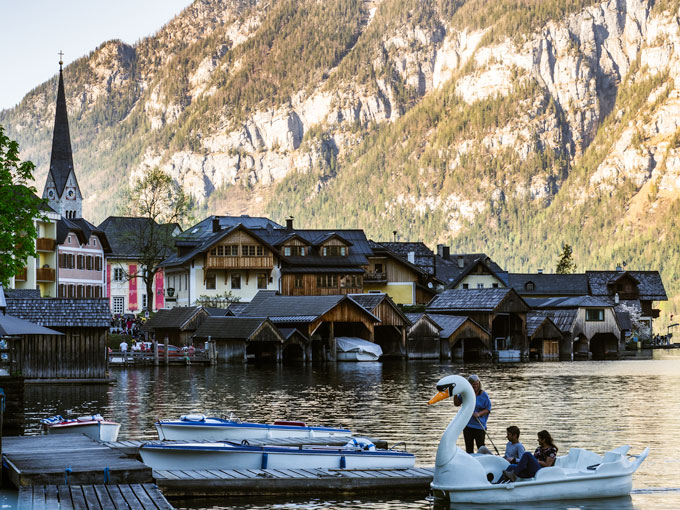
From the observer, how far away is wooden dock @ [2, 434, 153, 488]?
2344 cm

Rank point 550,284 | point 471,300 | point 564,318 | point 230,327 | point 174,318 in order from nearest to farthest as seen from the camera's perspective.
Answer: point 230,327
point 174,318
point 471,300
point 564,318
point 550,284

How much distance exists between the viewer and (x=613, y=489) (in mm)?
26453

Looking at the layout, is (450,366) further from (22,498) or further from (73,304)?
(22,498)

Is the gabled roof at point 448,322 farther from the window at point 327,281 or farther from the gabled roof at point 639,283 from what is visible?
the gabled roof at point 639,283

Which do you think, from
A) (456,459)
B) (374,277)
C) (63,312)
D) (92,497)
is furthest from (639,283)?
(92,497)

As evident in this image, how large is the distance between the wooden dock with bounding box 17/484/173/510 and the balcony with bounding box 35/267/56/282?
8127 centimetres

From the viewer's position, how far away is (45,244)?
4028 inches

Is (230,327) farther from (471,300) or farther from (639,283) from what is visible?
(639,283)

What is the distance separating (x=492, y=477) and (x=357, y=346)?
227ft

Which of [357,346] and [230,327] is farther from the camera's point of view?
[357,346]

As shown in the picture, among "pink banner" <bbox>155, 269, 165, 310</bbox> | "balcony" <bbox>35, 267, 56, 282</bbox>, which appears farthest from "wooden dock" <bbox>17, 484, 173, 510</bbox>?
"pink banner" <bbox>155, 269, 165, 310</bbox>

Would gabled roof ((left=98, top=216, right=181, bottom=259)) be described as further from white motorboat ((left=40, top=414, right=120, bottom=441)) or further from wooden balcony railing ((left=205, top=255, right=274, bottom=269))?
white motorboat ((left=40, top=414, right=120, bottom=441))

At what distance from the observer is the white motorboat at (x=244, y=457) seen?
89.9ft

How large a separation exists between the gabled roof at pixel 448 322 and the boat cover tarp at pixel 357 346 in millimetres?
7878
